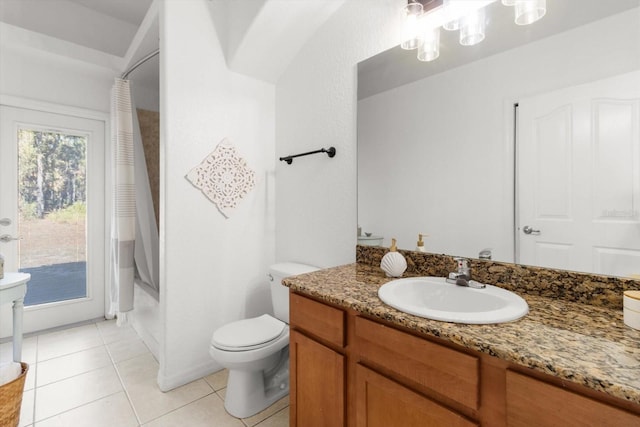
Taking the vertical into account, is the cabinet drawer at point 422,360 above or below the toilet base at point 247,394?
above

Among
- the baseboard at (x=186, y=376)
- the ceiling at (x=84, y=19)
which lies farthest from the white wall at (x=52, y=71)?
the baseboard at (x=186, y=376)

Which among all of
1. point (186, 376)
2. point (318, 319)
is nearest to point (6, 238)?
point (186, 376)

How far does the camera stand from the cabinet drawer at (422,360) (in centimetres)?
81

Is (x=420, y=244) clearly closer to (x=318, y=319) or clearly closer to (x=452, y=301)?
(x=452, y=301)

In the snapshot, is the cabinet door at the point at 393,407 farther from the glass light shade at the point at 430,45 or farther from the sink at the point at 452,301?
the glass light shade at the point at 430,45

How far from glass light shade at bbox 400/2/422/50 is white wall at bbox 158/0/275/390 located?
1.19 meters

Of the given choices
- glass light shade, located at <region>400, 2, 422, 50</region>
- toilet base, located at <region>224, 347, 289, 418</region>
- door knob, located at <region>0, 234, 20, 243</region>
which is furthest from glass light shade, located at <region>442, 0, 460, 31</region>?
door knob, located at <region>0, 234, 20, 243</region>

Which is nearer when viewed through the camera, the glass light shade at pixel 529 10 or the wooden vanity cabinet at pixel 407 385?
the wooden vanity cabinet at pixel 407 385

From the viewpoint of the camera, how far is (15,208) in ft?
8.36

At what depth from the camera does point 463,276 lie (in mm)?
1237

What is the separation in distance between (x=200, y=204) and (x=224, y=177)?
0.84 feet

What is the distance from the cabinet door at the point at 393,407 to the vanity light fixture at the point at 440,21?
144 centimetres

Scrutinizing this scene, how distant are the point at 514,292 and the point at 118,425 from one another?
205cm

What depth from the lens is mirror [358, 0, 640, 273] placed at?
41.4 inches
